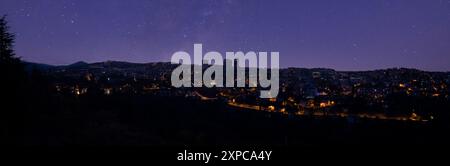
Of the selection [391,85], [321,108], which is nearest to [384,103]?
[321,108]

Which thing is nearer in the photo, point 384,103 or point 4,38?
point 4,38

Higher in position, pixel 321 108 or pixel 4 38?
pixel 4 38

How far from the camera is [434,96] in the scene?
35750 millimetres

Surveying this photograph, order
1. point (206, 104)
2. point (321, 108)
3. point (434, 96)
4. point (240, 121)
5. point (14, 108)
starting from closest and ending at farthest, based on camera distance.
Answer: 1. point (14, 108)
2. point (240, 121)
3. point (206, 104)
4. point (321, 108)
5. point (434, 96)

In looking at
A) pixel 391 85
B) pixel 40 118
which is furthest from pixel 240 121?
pixel 391 85

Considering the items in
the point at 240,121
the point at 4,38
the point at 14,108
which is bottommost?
the point at 240,121
